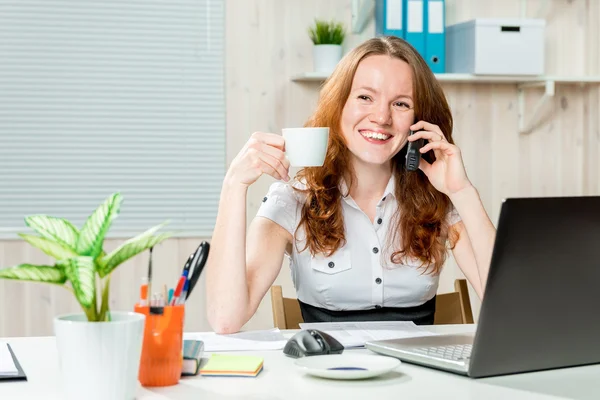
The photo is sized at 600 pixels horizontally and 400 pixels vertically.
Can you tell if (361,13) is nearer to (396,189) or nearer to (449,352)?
(396,189)

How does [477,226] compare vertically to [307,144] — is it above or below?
below

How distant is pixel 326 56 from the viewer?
3.20 meters

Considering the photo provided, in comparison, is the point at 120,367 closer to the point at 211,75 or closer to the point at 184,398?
the point at 184,398

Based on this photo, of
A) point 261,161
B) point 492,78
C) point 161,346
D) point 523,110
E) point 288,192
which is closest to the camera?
point 161,346

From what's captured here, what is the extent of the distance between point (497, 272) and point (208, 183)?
7.63ft

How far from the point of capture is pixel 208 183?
3289mm

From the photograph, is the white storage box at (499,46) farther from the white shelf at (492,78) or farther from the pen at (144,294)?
the pen at (144,294)

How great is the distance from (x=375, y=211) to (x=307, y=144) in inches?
21.0

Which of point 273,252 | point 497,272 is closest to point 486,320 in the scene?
point 497,272

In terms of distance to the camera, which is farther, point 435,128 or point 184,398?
point 435,128

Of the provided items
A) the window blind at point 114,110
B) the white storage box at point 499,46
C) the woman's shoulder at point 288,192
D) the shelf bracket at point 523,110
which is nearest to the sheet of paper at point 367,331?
the woman's shoulder at point 288,192

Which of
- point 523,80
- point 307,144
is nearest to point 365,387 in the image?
point 307,144

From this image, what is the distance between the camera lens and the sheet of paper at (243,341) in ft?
4.54

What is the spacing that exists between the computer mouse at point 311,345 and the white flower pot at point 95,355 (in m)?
0.37
